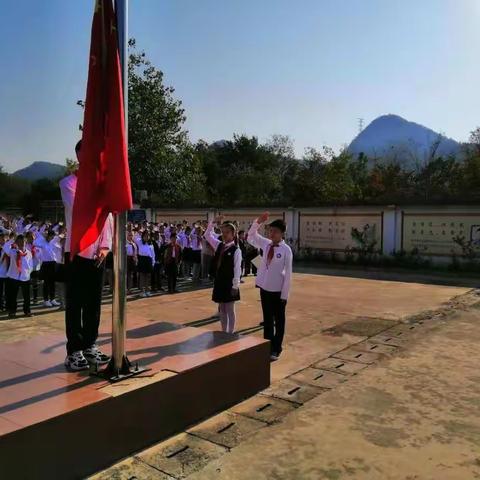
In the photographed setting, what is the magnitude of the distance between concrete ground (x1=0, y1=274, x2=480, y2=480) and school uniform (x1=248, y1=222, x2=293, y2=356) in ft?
1.37

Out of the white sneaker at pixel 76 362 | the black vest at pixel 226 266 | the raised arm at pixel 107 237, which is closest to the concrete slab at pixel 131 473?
the white sneaker at pixel 76 362

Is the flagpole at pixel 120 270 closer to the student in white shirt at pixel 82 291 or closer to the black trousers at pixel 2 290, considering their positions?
the student in white shirt at pixel 82 291

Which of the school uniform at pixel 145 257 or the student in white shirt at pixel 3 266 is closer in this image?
the student in white shirt at pixel 3 266

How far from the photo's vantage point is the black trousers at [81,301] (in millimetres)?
4215

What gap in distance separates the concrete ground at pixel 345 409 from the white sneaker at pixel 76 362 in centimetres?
89

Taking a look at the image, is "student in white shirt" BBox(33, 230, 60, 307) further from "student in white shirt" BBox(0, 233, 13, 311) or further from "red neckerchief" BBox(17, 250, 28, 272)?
"red neckerchief" BBox(17, 250, 28, 272)

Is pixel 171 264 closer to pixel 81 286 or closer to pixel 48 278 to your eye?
pixel 48 278

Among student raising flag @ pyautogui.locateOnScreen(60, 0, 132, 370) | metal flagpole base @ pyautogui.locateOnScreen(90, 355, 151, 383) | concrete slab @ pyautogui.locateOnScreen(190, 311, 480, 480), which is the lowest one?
concrete slab @ pyautogui.locateOnScreen(190, 311, 480, 480)

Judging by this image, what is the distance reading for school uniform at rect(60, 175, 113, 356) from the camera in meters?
4.16

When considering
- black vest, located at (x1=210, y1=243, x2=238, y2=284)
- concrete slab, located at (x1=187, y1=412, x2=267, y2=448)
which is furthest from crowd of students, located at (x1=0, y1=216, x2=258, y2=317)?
concrete slab, located at (x1=187, y1=412, x2=267, y2=448)

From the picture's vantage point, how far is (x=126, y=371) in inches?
160

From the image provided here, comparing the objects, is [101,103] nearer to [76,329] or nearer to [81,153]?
[81,153]

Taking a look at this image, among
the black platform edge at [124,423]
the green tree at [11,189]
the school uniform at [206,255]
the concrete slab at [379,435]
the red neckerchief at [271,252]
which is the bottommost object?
the concrete slab at [379,435]

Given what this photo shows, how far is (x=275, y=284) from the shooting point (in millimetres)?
6289
